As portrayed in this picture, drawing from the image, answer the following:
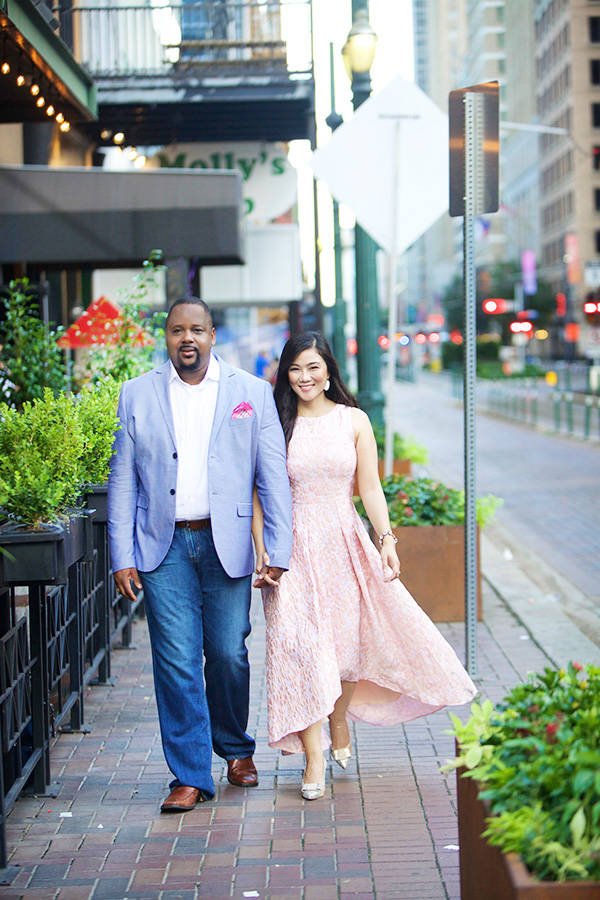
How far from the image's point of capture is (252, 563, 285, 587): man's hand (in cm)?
539

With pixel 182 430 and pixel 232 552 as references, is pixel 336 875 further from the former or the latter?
pixel 182 430

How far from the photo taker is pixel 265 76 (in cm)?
1493

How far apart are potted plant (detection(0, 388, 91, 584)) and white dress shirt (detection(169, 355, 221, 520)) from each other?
0.40 meters

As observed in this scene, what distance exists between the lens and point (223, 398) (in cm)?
536

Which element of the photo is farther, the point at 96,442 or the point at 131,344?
the point at 131,344

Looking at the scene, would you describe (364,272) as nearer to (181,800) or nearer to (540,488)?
(540,488)

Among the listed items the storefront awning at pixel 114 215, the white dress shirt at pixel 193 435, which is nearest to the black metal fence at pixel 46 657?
the white dress shirt at pixel 193 435

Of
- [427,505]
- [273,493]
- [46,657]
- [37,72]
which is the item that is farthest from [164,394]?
[427,505]

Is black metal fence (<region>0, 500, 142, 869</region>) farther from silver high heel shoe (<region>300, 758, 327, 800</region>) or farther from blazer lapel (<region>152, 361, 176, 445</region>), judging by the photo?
silver high heel shoe (<region>300, 758, 327, 800</region>)

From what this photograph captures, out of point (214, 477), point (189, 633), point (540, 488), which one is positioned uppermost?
point (214, 477)

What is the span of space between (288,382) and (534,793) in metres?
2.89

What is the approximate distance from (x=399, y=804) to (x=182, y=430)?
173 centimetres

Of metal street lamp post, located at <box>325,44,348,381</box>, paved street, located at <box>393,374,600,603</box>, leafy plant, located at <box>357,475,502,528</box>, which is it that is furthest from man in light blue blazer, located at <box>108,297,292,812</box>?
metal street lamp post, located at <box>325,44,348,381</box>

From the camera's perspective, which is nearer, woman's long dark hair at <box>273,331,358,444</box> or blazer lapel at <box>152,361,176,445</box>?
blazer lapel at <box>152,361,176,445</box>
